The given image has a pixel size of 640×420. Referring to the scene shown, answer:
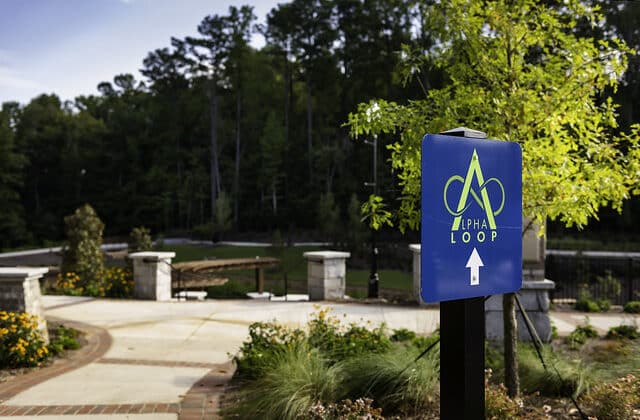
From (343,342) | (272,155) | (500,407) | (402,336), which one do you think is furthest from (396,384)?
(272,155)

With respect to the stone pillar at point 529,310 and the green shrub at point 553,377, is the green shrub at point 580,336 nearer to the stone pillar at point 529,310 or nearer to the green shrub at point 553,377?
the stone pillar at point 529,310

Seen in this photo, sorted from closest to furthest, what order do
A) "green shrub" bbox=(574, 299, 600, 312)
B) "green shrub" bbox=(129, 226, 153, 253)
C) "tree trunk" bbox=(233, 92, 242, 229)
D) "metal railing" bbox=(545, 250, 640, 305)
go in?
"green shrub" bbox=(574, 299, 600, 312) < "metal railing" bbox=(545, 250, 640, 305) < "green shrub" bbox=(129, 226, 153, 253) < "tree trunk" bbox=(233, 92, 242, 229)

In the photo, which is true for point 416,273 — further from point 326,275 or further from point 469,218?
point 469,218

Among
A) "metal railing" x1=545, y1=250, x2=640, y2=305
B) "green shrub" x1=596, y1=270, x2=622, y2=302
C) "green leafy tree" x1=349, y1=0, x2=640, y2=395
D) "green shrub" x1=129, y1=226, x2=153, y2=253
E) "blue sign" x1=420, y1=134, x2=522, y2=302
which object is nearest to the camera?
"blue sign" x1=420, y1=134, x2=522, y2=302

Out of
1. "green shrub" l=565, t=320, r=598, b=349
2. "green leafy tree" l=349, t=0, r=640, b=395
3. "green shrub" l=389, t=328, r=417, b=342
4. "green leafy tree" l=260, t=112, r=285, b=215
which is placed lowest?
"green shrub" l=565, t=320, r=598, b=349

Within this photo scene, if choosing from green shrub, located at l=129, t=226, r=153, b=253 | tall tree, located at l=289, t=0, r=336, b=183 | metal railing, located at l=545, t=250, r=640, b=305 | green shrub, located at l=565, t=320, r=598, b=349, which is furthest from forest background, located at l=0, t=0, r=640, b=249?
green shrub, located at l=565, t=320, r=598, b=349

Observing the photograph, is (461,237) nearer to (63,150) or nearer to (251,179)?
(251,179)

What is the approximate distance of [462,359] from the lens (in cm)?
234

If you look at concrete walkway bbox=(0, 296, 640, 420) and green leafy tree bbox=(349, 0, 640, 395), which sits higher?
green leafy tree bbox=(349, 0, 640, 395)

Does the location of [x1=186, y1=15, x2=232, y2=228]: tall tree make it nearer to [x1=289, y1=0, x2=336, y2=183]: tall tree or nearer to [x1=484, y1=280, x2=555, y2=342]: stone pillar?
[x1=289, y1=0, x2=336, y2=183]: tall tree

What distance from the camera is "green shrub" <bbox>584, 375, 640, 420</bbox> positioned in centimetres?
369

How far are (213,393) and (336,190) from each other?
36.5m

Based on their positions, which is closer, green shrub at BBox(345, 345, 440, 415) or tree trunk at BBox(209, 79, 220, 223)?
green shrub at BBox(345, 345, 440, 415)

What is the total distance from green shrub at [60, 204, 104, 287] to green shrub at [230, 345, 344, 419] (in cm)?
951
